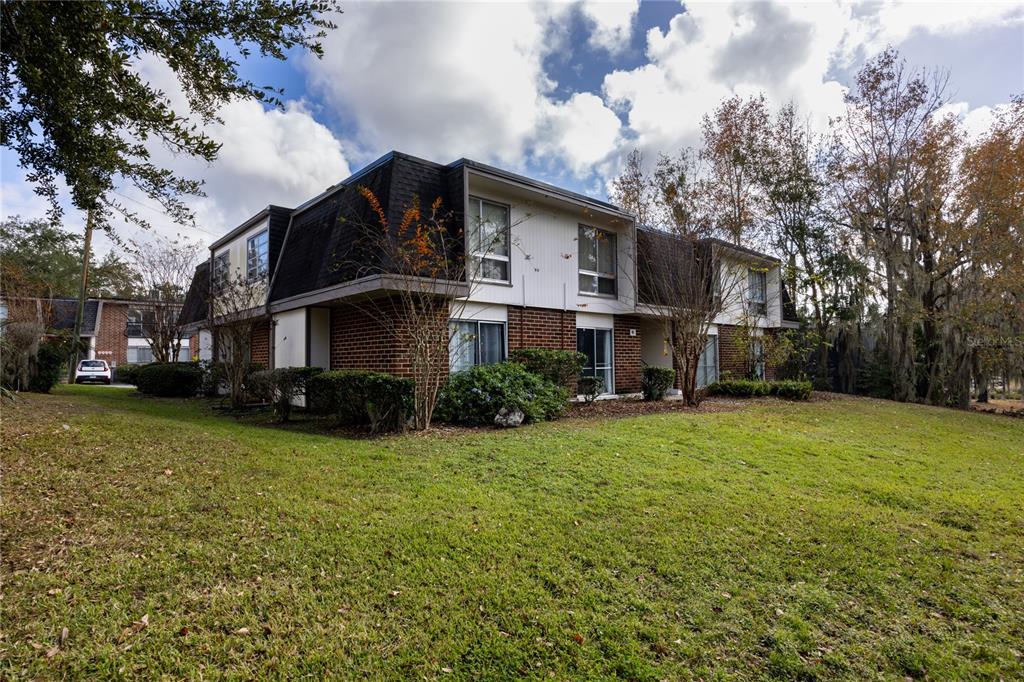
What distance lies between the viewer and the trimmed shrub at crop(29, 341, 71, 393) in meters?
13.8

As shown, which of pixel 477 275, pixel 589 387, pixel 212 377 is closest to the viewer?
pixel 477 275

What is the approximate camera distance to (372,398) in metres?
8.09

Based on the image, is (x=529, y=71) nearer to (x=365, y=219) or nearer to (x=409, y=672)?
(x=365, y=219)

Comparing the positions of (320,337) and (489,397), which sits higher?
(320,337)

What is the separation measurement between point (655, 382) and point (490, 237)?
584cm

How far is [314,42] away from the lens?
5098mm

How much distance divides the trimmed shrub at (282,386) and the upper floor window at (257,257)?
4.52 meters

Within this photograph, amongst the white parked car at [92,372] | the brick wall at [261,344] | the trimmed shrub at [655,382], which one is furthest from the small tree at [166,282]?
the trimmed shrub at [655,382]

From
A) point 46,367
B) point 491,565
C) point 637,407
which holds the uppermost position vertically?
point 46,367

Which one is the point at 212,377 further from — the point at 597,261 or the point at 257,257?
the point at 597,261

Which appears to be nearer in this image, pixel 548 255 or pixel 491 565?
pixel 491 565

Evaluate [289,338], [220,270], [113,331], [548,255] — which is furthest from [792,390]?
[113,331]

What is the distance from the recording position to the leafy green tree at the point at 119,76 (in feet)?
13.8

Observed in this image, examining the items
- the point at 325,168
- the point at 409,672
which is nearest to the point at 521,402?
the point at 409,672
